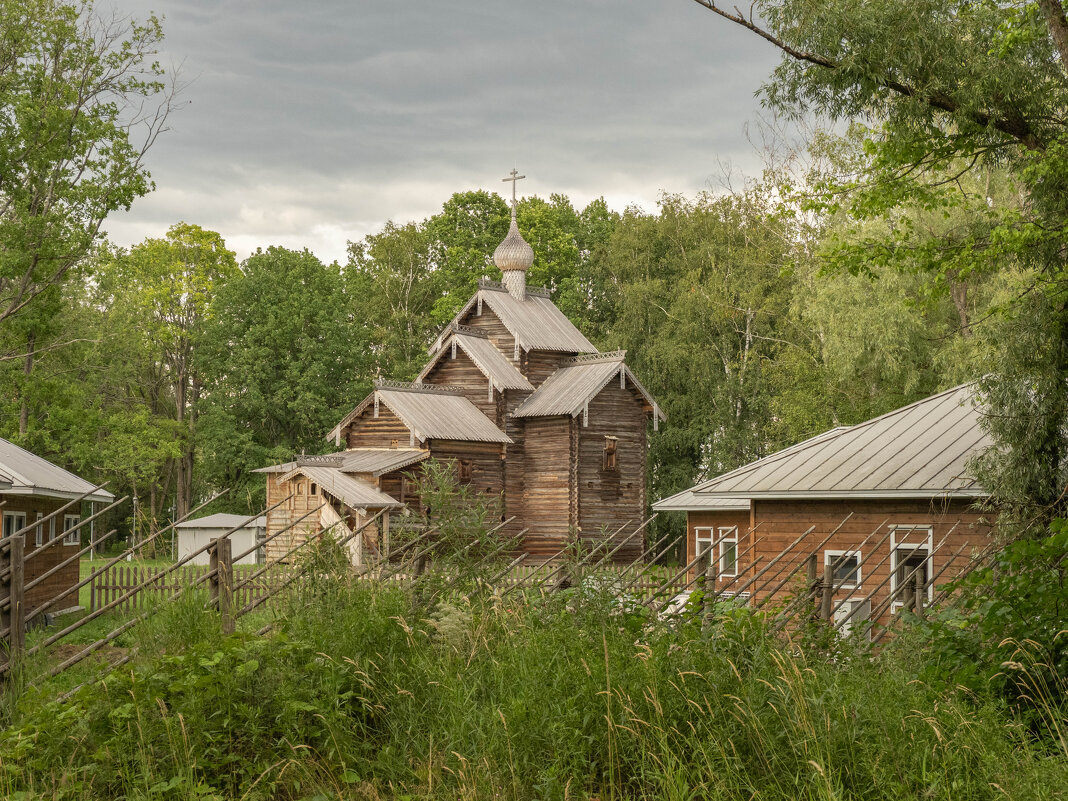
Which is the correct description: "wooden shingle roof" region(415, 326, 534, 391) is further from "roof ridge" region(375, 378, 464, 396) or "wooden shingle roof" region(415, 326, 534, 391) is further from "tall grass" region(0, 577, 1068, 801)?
"tall grass" region(0, 577, 1068, 801)

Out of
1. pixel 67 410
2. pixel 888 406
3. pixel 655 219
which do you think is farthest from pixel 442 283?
pixel 888 406

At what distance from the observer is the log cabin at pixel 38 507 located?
63.0 ft

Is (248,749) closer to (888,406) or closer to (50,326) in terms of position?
(50,326)

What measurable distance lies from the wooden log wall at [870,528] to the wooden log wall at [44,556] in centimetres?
1326

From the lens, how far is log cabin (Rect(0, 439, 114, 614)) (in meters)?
19.2

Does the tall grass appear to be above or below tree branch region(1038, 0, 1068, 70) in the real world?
below

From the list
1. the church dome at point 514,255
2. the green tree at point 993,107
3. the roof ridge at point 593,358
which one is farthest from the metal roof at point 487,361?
the green tree at point 993,107

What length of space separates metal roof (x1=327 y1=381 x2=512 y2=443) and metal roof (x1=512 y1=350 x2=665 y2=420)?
5.97 ft

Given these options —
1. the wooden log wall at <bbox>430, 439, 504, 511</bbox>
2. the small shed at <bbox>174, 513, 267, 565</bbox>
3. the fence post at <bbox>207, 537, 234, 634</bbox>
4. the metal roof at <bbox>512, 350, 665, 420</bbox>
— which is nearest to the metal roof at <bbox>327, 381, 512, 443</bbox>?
the wooden log wall at <bbox>430, 439, 504, 511</bbox>

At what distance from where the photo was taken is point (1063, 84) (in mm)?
12266

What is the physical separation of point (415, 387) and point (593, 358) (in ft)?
23.4

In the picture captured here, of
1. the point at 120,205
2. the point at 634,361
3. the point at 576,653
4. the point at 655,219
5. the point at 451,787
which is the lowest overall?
the point at 451,787

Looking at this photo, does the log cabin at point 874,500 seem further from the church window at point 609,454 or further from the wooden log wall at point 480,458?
the church window at point 609,454

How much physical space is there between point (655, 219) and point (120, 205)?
1153 inches
